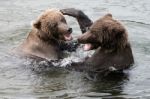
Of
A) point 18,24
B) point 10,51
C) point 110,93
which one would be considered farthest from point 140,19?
point 110,93

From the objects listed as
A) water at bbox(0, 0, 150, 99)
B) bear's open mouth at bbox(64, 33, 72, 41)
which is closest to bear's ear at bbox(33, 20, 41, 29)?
bear's open mouth at bbox(64, 33, 72, 41)

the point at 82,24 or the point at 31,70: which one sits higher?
the point at 82,24

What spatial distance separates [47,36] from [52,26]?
0.80 ft

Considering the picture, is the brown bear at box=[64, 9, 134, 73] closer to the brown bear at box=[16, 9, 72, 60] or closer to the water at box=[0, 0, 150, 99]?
the water at box=[0, 0, 150, 99]

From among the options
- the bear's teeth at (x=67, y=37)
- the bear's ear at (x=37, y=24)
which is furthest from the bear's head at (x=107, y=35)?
the bear's ear at (x=37, y=24)

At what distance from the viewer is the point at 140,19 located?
557 inches

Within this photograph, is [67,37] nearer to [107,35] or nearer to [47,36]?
[47,36]

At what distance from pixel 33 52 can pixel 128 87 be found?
220 centimetres

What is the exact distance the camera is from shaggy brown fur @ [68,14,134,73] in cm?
971

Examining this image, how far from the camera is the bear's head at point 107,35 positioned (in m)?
9.66

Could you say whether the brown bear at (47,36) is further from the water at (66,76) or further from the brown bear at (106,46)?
the brown bear at (106,46)

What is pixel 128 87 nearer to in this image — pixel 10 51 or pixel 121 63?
pixel 121 63

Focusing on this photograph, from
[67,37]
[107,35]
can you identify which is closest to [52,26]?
[67,37]

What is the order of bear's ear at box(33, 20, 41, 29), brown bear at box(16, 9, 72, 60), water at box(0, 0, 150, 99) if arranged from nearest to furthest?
water at box(0, 0, 150, 99) < brown bear at box(16, 9, 72, 60) < bear's ear at box(33, 20, 41, 29)
